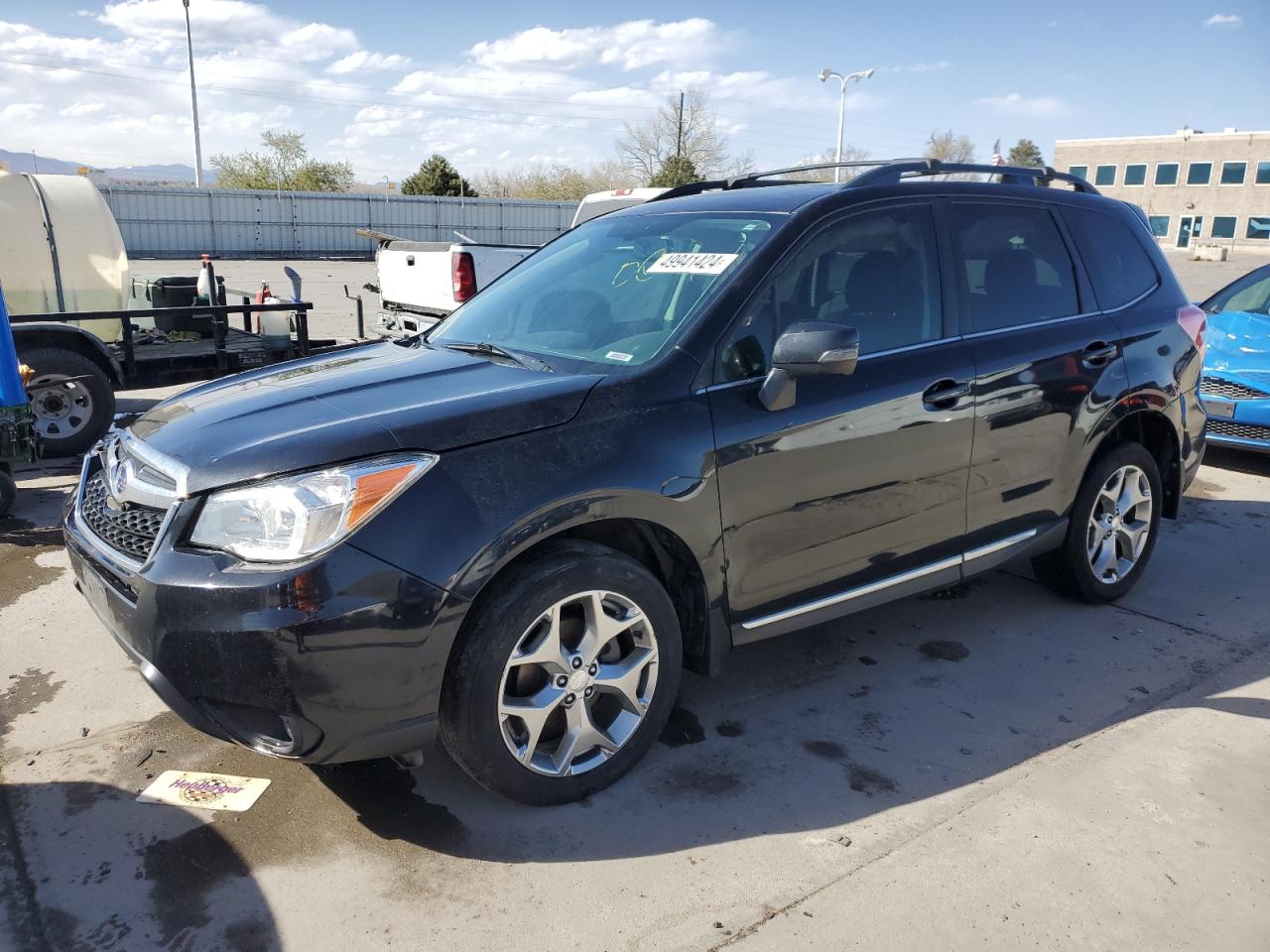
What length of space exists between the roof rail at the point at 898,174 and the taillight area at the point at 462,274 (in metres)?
5.33

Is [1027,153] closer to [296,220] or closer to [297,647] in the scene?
[296,220]

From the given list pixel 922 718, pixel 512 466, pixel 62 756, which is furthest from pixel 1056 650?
pixel 62 756

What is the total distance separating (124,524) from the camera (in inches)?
114

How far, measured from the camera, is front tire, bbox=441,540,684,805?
106 inches

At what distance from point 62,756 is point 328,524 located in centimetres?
162

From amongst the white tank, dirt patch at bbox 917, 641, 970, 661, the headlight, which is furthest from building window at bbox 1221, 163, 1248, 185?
the headlight

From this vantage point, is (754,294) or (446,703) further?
(754,294)

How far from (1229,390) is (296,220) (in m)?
33.8

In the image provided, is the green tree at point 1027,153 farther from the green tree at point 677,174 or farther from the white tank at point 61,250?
the white tank at point 61,250

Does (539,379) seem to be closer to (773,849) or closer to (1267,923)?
(773,849)

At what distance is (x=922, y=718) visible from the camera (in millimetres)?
3658

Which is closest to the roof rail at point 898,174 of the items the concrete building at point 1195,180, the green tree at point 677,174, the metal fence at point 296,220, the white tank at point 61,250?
the white tank at point 61,250

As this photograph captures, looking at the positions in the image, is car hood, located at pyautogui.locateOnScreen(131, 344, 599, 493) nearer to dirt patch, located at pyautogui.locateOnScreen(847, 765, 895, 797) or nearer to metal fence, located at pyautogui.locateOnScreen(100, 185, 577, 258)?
dirt patch, located at pyautogui.locateOnScreen(847, 765, 895, 797)

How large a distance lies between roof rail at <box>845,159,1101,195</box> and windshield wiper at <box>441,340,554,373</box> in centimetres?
141
